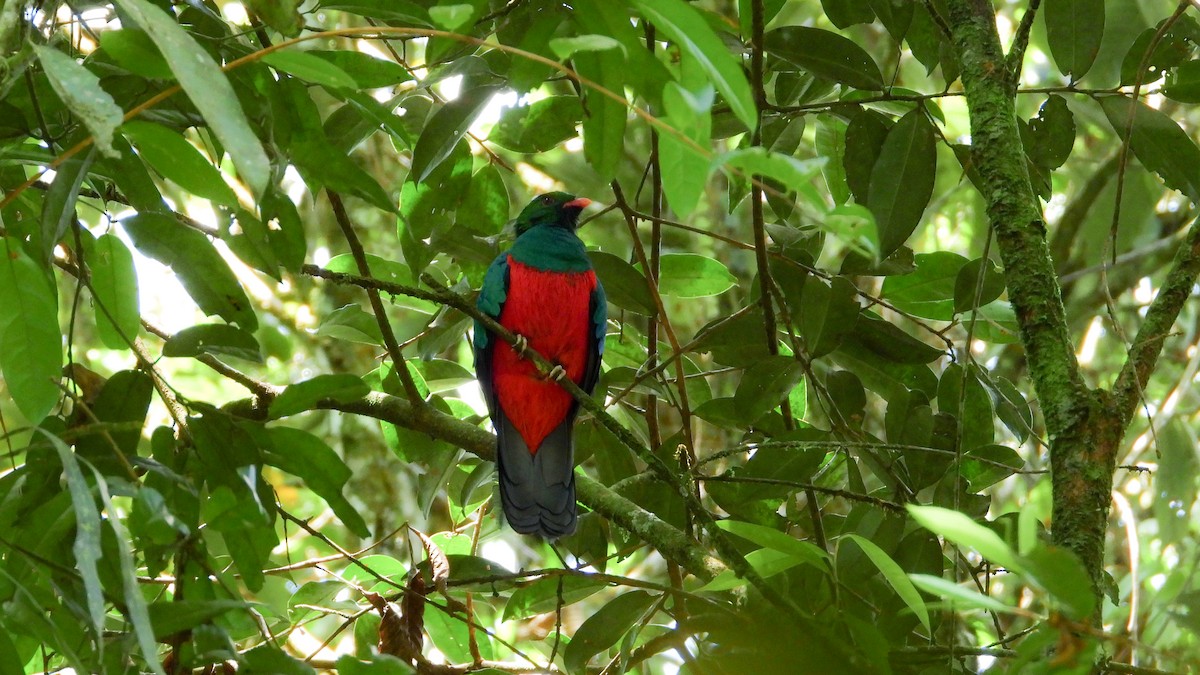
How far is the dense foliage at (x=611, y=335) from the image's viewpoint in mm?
1600

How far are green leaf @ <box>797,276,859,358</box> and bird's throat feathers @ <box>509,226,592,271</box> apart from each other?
1.69m

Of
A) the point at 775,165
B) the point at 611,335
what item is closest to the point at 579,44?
the point at 775,165

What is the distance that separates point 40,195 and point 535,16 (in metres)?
1.23

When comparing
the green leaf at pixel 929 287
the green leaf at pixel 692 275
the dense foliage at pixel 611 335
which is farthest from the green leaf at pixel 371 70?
the green leaf at pixel 929 287

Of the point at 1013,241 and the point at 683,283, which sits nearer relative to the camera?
the point at 1013,241

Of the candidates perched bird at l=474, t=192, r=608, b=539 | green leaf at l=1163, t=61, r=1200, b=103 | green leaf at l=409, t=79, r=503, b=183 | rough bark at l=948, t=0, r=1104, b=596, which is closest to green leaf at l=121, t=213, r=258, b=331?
green leaf at l=409, t=79, r=503, b=183

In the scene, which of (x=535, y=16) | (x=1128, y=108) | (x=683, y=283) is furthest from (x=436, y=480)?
(x=1128, y=108)

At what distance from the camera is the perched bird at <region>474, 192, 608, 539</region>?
3779 mm

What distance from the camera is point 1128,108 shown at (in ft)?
8.41

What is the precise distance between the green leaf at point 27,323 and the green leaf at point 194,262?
0.23m

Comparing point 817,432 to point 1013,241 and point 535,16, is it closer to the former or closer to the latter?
point 1013,241

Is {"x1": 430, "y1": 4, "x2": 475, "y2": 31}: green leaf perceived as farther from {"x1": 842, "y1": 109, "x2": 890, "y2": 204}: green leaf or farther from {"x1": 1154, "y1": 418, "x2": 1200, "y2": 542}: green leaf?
{"x1": 1154, "y1": 418, "x2": 1200, "y2": 542}: green leaf

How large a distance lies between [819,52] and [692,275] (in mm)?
883

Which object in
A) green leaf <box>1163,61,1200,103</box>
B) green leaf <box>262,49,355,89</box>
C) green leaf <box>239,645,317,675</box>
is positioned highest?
green leaf <box>1163,61,1200,103</box>
